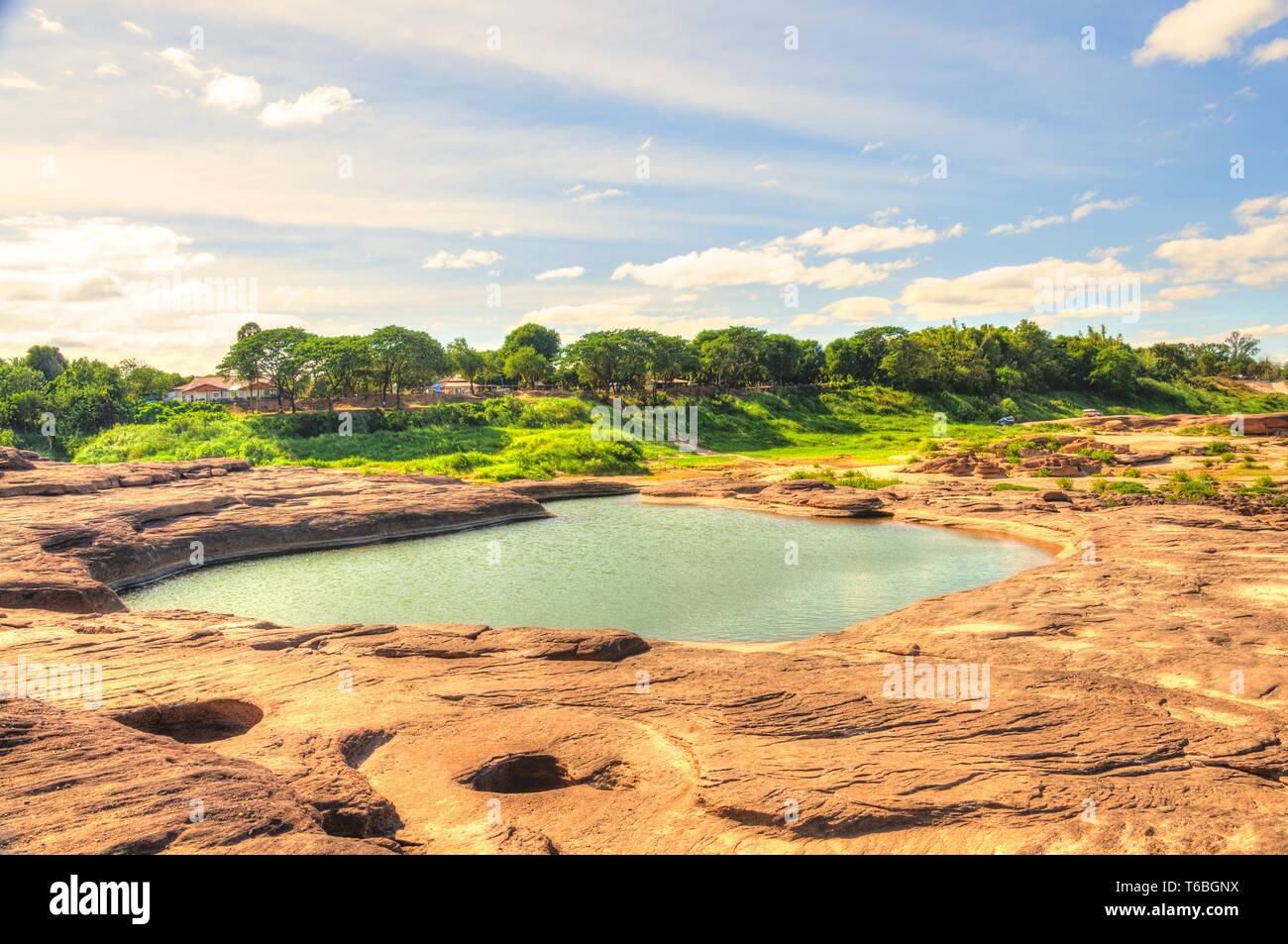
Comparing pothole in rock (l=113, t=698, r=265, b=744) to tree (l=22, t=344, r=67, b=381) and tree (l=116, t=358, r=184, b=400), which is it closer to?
tree (l=116, t=358, r=184, b=400)

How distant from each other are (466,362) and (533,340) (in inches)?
1122

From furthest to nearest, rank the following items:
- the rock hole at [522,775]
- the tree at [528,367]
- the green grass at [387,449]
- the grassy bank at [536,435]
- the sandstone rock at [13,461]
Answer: the tree at [528,367]
the grassy bank at [536,435]
the green grass at [387,449]
the sandstone rock at [13,461]
the rock hole at [522,775]

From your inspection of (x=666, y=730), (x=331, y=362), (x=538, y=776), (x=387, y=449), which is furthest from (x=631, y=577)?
(x=331, y=362)

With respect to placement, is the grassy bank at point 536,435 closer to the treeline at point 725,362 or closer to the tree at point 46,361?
the treeline at point 725,362

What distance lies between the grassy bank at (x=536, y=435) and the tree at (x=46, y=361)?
61.4m

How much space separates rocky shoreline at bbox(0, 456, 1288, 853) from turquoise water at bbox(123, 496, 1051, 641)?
356 centimetres

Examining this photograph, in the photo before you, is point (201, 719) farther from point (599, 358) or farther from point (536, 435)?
point (599, 358)

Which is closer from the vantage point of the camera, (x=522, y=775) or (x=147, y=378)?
(x=522, y=775)

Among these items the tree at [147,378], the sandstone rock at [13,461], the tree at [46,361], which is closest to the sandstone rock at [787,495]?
the sandstone rock at [13,461]

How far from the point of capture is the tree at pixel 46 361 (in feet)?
383

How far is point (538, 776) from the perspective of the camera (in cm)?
1210

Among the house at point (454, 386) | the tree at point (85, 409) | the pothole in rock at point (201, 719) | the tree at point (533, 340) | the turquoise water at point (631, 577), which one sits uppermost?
the tree at point (533, 340)
